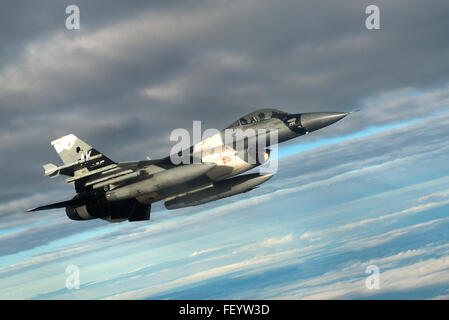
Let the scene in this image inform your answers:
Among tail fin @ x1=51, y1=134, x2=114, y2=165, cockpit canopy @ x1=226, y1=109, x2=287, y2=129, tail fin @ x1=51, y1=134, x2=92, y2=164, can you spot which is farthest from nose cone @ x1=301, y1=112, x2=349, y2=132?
tail fin @ x1=51, y1=134, x2=92, y2=164

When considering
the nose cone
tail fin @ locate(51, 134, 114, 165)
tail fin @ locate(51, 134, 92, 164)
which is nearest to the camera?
the nose cone

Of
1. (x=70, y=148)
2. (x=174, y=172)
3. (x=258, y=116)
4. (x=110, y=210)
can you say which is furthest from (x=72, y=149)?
(x=258, y=116)

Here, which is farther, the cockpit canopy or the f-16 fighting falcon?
the cockpit canopy

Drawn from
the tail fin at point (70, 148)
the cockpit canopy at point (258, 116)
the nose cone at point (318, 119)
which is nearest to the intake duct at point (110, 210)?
the tail fin at point (70, 148)

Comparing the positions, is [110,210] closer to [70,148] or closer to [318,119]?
[70,148]

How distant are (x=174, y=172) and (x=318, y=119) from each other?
1003cm

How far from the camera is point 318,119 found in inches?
1056

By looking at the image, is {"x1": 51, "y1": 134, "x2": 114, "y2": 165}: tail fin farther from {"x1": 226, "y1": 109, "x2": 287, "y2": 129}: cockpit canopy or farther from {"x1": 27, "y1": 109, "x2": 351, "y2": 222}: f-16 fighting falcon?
{"x1": 226, "y1": 109, "x2": 287, "y2": 129}: cockpit canopy

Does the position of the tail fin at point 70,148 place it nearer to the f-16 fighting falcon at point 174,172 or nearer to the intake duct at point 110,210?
the f-16 fighting falcon at point 174,172

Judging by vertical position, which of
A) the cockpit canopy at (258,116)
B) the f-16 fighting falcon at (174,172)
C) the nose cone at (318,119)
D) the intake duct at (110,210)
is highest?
the cockpit canopy at (258,116)

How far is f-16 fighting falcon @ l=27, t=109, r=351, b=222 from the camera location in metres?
27.2

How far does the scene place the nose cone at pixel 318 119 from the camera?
85.7 feet
